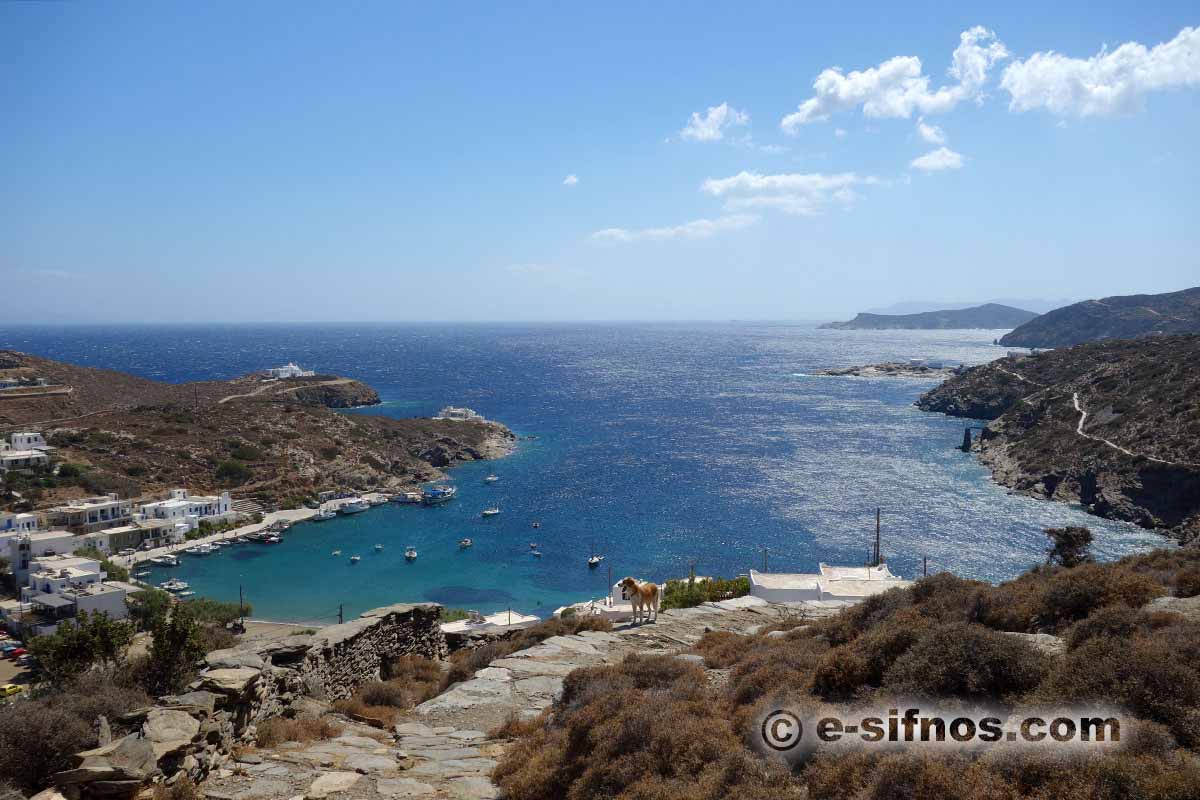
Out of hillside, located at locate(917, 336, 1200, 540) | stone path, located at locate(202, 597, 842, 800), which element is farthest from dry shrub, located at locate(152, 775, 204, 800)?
hillside, located at locate(917, 336, 1200, 540)

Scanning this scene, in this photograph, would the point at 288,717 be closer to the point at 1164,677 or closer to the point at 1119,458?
the point at 1164,677

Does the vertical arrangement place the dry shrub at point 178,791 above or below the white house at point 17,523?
above

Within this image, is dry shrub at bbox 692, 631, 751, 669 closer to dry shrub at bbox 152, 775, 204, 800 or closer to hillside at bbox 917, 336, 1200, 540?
dry shrub at bbox 152, 775, 204, 800

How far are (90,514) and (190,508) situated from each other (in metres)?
7.35

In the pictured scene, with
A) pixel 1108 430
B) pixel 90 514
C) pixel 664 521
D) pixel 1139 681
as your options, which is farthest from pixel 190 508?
pixel 1108 430

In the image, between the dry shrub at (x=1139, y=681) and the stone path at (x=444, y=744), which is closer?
the dry shrub at (x=1139, y=681)

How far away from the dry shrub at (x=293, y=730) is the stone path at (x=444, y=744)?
0.73 feet

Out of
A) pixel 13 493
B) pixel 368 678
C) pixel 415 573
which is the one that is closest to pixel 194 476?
pixel 13 493

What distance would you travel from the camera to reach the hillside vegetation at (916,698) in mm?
5242

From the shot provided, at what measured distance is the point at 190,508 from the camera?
58.7m

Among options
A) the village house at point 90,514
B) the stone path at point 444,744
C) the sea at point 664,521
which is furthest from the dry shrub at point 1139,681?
the village house at point 90,514

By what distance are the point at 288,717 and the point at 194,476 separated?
68.6 m

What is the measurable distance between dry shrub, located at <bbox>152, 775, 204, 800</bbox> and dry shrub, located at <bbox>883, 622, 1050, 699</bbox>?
774 cm

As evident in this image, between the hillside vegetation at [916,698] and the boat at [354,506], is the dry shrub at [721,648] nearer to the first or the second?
the hillside vegetation at [916,698]
